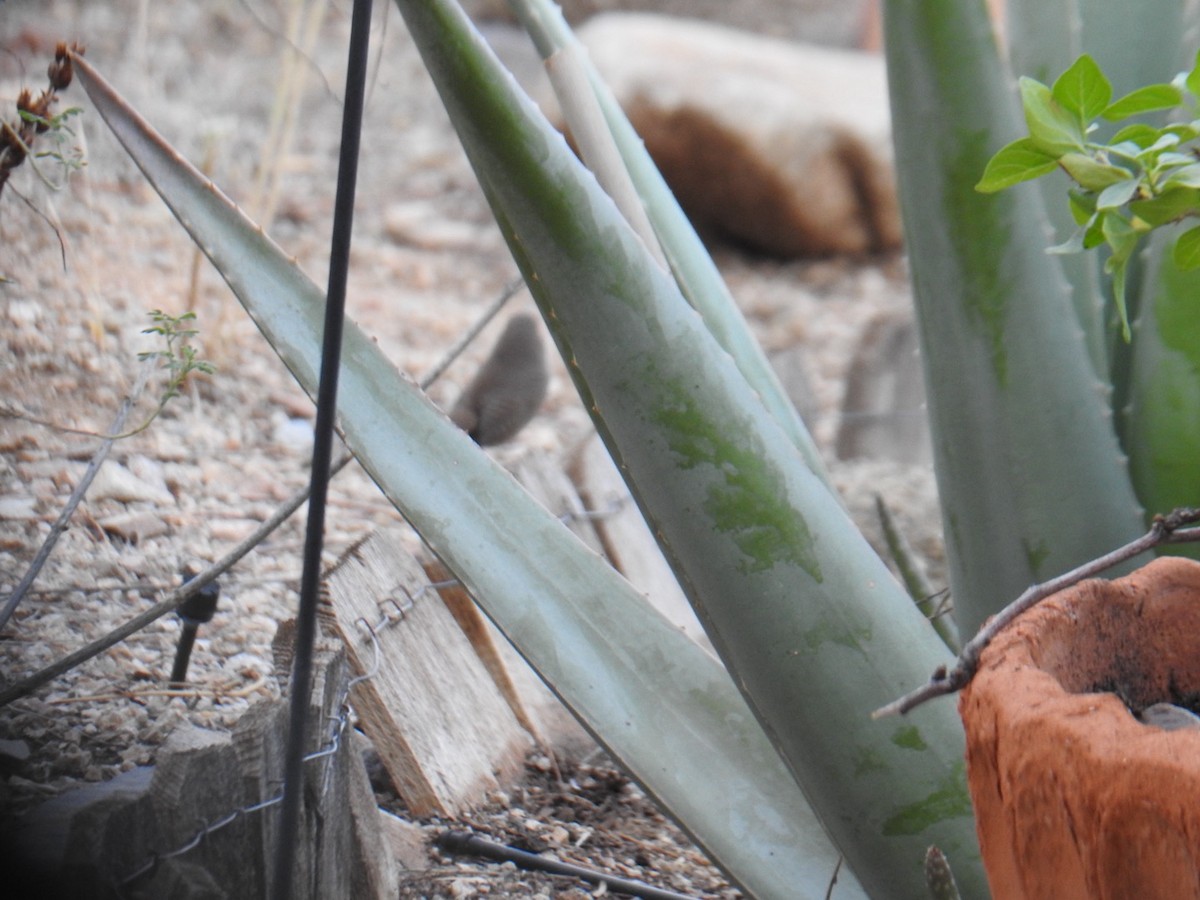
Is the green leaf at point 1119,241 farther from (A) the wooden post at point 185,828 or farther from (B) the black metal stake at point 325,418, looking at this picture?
(A) the wooden post at point 185,828

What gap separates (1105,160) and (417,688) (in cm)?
79

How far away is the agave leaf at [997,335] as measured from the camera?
938 millimetres

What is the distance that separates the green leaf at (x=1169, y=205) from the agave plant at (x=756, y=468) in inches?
9.0

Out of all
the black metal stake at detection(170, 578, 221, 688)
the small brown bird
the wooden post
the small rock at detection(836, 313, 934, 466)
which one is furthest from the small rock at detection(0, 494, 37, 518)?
the small rock at detection(836, 313, 934, 466)

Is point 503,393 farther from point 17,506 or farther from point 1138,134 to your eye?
point 1138,134

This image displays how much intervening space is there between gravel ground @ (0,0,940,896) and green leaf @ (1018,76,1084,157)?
0.51 m

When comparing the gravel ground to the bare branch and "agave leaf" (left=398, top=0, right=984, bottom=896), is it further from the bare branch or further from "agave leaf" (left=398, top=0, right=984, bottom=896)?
the bare branch

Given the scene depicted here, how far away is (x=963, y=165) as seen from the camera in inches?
37.1

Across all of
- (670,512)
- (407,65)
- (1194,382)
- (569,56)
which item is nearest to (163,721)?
(670,512)

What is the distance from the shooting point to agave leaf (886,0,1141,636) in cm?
94

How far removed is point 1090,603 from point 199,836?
62 centimetres

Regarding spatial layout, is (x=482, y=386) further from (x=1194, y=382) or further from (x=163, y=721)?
(x=1194, y=382)

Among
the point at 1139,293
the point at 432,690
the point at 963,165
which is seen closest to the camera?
the point at 963,165

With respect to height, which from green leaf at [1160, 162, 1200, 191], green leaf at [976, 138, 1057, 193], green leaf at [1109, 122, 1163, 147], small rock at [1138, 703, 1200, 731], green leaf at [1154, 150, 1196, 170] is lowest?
small rock at [1138, 703, 1200, 731]
